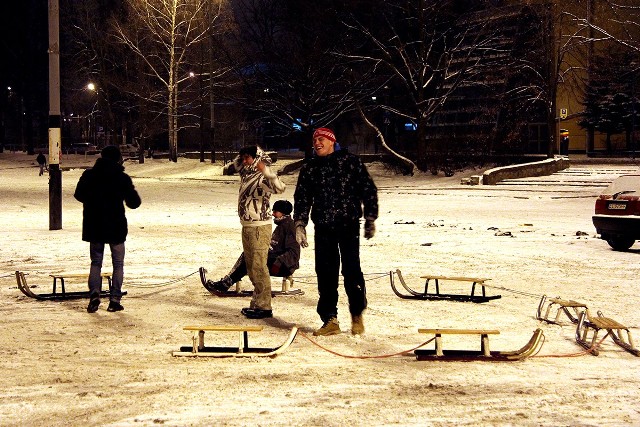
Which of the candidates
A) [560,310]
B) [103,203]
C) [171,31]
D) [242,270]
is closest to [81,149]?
[171,31]

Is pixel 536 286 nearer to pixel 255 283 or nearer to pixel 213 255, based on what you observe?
pixel 255 283

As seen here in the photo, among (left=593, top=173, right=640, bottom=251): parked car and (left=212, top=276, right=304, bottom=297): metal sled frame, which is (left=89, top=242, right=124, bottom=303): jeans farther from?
(left=593, top=173, right=640, bottom=251): parked car

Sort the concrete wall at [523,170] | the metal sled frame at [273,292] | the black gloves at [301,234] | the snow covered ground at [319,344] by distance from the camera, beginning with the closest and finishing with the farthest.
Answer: the snow covered ground at [319,344] → the black gloves at [301,234] → the metal sled frame at [273,292] → the concrete wall at [523,170]

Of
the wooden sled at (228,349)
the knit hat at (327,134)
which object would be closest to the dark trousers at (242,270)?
the knit hat at (327,134)

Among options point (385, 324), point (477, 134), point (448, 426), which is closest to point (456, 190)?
point (477, 134)

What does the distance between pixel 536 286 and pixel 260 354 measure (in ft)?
16.9

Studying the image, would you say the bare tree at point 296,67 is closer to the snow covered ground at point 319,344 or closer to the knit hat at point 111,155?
the snow covered ground at point 319,344

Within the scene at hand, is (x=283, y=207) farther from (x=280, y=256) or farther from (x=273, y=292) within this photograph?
(x=273, y=292)

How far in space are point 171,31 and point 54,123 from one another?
1201 inches

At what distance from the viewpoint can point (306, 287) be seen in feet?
35.9

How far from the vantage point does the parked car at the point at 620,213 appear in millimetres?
14125

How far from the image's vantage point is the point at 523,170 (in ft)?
116

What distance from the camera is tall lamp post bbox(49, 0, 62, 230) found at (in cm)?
1741

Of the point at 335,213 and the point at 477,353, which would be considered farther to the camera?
the point at 335,213
